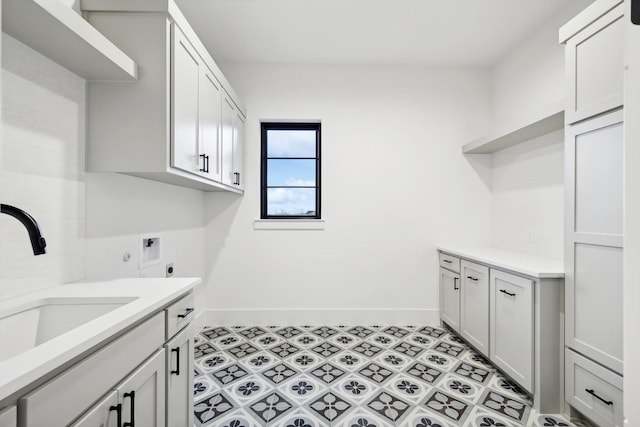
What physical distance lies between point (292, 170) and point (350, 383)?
2116 millimetres

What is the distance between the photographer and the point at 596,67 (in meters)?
1.59

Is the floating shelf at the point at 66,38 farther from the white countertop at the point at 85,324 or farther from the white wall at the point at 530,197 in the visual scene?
the white wall at the point at 530,197

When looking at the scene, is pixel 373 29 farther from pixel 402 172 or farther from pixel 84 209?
pixel 84 209

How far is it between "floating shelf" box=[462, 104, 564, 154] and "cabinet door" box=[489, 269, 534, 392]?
107 cm

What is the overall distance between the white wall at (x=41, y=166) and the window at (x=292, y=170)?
6.37ft

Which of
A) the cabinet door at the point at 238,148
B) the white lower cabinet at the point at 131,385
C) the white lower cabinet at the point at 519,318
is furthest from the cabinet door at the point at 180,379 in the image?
the white lower cabinet at the point at 519,318

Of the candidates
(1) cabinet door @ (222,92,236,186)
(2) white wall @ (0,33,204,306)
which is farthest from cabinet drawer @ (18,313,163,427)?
(1) cabinet door @ (222,92,236,186)

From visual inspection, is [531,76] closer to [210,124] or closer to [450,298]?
[450,298]

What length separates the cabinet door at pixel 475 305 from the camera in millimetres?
2365

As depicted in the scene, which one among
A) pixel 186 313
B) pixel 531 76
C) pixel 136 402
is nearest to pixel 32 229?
pixel 136 402

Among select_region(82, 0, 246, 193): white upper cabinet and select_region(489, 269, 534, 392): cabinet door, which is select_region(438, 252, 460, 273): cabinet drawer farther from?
select_region(82, 0, 246, 193): white upper cabinet

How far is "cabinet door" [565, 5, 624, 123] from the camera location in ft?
4.84

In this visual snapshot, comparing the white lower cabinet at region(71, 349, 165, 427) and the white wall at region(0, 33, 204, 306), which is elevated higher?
the white wall at region(0, 33, 204, 306)

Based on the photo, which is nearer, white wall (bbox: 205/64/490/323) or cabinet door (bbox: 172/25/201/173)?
cabinet door (bbox: 172/25/201/173)
